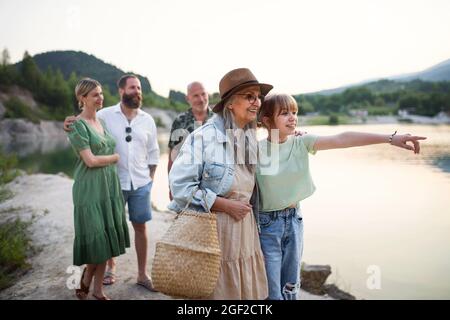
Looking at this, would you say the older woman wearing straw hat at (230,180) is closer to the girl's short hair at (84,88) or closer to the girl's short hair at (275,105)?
the girl's short hair at (275,105)

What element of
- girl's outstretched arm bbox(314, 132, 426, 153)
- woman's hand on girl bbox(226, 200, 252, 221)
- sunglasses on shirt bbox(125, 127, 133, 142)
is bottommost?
woman's hand on girl bbox(226, 200, 252, 221)

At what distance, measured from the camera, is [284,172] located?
96.7 inches

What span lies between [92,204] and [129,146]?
751 mm

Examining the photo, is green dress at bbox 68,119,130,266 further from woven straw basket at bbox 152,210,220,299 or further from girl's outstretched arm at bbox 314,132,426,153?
girl's outstretched arm at bbox 314,132,426,153

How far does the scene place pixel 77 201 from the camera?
340 centimetres

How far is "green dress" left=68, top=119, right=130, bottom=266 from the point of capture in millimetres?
3395

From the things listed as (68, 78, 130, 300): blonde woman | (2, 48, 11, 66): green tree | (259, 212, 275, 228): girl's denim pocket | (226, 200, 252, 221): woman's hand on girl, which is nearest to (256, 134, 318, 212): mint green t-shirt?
(259, 212, 275, 228): girl's denim pocket

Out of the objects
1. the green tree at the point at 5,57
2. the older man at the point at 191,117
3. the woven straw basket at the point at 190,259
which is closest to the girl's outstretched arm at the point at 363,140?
the woven straw basket at the point at 190,259

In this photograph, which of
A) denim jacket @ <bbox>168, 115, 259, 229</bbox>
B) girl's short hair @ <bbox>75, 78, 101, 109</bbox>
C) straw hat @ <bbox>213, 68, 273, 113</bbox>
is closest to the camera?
denim jacket @ <bbox>168, 115, 259, 229</bbox>

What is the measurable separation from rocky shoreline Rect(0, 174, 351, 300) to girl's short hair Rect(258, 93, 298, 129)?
2.22 metres

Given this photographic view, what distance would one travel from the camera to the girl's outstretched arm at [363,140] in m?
2.30

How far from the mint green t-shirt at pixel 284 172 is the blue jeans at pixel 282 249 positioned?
0.26 feet
